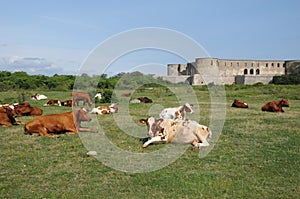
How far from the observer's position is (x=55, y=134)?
944cm

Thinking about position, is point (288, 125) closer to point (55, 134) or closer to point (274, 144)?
point (274, 144)

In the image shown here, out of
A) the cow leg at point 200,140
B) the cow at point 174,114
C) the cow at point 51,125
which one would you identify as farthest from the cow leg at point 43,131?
the cow at point 174,114

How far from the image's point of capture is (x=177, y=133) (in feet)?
26.7

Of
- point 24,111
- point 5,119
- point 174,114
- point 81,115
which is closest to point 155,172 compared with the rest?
point 81,115

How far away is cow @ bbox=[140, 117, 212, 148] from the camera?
8078 mm

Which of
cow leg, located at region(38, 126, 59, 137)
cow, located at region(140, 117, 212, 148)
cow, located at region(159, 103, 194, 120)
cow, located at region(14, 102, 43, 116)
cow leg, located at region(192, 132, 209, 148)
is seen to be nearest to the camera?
cow leg, located at region(192, 132, 209, 148)

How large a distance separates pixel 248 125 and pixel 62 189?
25.0 ft

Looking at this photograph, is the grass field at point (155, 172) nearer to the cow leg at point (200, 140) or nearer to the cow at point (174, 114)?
the cow leg at point (200, 140)

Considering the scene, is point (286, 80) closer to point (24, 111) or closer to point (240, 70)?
point (240, 70)

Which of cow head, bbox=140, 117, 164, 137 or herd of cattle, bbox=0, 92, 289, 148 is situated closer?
herd of cattle, bbox=0, 92, 289, 148

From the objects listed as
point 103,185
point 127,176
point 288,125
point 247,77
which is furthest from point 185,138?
point 247,77

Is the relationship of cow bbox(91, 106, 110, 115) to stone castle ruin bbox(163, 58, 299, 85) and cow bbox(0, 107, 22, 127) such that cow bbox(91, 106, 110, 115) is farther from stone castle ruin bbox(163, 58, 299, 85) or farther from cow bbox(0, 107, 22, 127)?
stone castle ruin bbox(163, 58, 299, 85)

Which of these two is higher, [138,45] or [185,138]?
[138,45]

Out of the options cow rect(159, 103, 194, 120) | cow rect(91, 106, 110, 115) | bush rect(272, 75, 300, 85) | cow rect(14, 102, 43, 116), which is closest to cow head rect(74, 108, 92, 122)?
cow rect(159, 103, 194, 120)
